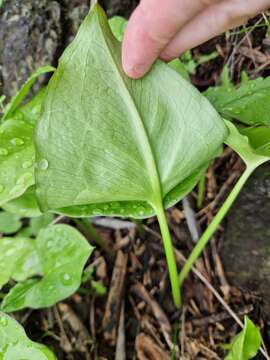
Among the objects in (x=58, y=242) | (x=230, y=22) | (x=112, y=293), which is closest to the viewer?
(x=230, y=22)

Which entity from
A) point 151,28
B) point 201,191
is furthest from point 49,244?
point 151,28

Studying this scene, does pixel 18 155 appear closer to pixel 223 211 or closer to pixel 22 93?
pixel 22 93

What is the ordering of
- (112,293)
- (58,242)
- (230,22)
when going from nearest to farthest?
1. (230,22)
2. (58,242)
3. (112,293)

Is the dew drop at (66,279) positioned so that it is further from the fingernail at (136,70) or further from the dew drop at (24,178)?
the fingernail at (136,70)

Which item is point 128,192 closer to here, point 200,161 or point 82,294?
point 200,161

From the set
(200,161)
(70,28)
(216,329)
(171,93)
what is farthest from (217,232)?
(70,28)

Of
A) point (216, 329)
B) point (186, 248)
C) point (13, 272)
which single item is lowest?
point (216, 329)

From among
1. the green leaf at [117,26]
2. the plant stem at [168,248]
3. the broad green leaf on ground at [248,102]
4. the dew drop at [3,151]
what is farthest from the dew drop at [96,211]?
the green leaf at [117,26]
